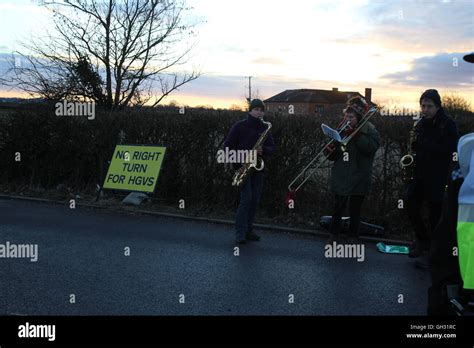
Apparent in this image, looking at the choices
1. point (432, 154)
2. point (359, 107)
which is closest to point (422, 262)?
point (432, 154)

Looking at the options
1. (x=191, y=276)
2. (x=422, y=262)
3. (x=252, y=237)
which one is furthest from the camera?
(x=252, y=237)

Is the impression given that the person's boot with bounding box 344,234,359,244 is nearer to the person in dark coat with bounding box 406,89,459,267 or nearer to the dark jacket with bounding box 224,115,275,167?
the person in dark coat with bounding box 406,89,459,267

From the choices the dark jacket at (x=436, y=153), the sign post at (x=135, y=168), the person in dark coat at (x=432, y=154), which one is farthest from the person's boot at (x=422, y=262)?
the sign post at (x=135, y=168)

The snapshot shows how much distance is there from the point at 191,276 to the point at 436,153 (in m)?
3.37

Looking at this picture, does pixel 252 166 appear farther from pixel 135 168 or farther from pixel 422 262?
pixel 135 168

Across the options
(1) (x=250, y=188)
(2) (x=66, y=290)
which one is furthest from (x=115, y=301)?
(1) (x=250, y=188)

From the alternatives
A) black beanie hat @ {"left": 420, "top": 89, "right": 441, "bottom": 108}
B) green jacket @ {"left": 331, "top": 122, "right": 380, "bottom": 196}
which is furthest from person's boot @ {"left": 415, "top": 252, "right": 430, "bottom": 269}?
black beanie hat @ {"left": 420, "top": 89, "right": 441, "bottom": 108}

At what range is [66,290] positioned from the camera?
17.7 feet

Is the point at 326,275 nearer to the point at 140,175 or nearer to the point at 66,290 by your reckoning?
the point at 66,290

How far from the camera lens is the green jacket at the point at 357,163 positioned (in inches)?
280

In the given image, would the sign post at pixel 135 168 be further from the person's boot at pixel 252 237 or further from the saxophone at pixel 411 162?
the saxophone at pixel 411 162

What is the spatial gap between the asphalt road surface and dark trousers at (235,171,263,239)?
12.4 inches

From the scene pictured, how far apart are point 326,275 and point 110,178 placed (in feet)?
21.5

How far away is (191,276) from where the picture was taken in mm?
6012
